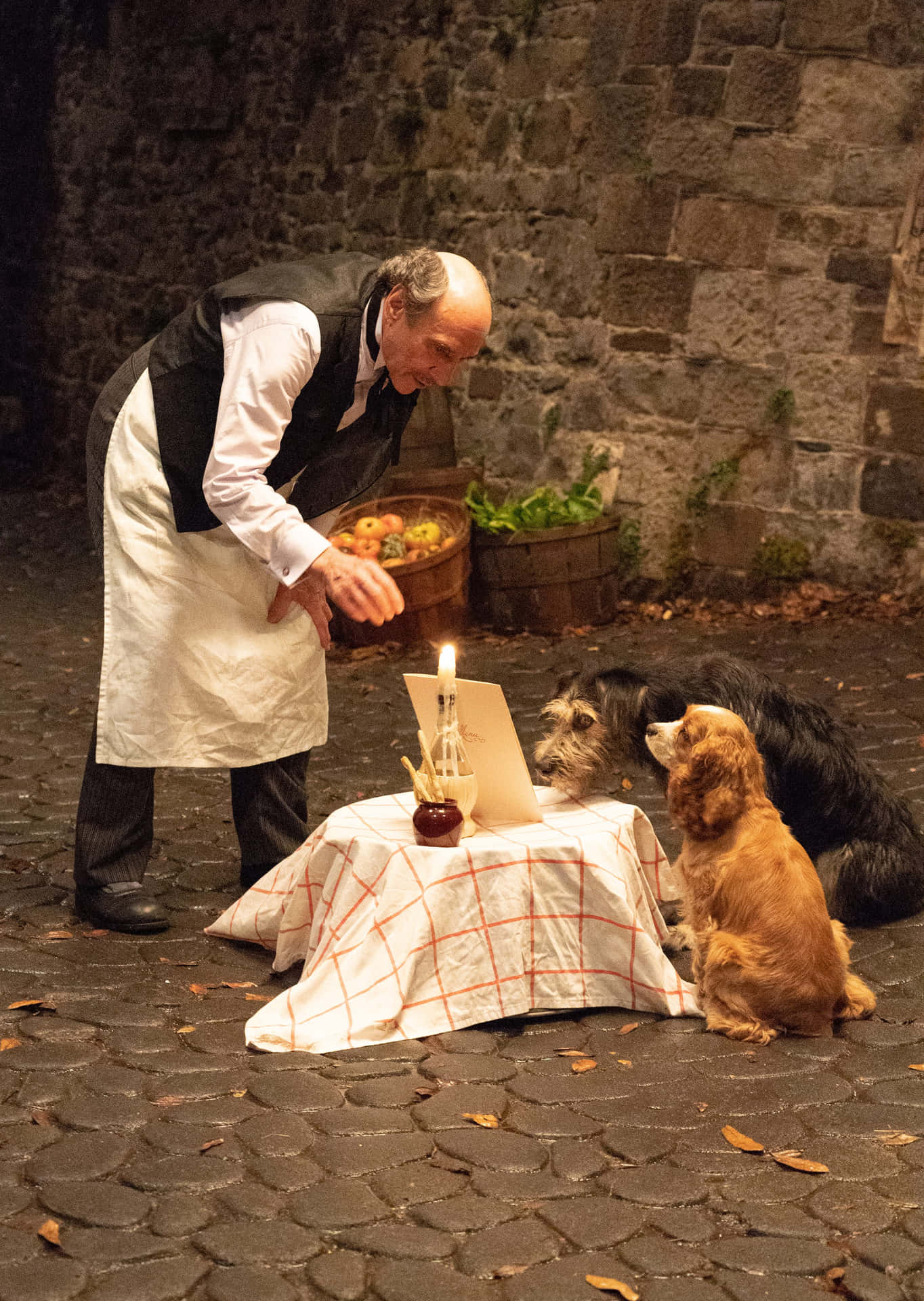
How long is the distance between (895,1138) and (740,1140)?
0.35m

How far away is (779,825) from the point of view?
145 inches

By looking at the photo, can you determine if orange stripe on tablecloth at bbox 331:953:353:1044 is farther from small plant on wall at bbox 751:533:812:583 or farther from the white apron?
small plant on wall at bbox 751:533:812:583

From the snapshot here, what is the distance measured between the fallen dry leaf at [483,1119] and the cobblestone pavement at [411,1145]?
0.02 m

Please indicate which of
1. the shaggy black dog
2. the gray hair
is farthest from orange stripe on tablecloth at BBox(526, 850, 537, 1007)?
the gray hair

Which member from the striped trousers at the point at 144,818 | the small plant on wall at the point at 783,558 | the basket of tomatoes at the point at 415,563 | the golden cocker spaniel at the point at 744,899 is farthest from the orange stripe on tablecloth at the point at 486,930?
the small plant on wall at the point at 783,558

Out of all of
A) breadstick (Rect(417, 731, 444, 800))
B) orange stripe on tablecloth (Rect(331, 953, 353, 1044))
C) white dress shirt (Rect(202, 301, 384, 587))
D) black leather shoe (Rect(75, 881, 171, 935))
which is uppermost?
white dress shirt (Rect(202, 301, 384, 587))

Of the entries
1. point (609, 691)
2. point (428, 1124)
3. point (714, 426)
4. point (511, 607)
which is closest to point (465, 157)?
point (714, 426)

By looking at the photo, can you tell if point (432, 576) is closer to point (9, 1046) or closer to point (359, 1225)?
point (9, 1046)

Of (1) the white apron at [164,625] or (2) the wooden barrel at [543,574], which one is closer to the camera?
(1) the white apron at [164,625]

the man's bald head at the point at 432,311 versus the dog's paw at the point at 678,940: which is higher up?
the man's bald head at the point at 432,311

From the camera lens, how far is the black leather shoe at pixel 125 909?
428 centimetres

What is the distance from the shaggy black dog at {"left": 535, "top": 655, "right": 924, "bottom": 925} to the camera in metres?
4.09

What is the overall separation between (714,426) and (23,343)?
29.9ft

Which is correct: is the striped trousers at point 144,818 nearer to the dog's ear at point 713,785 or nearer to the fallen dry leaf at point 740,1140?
the dog's ear at point 713,785
